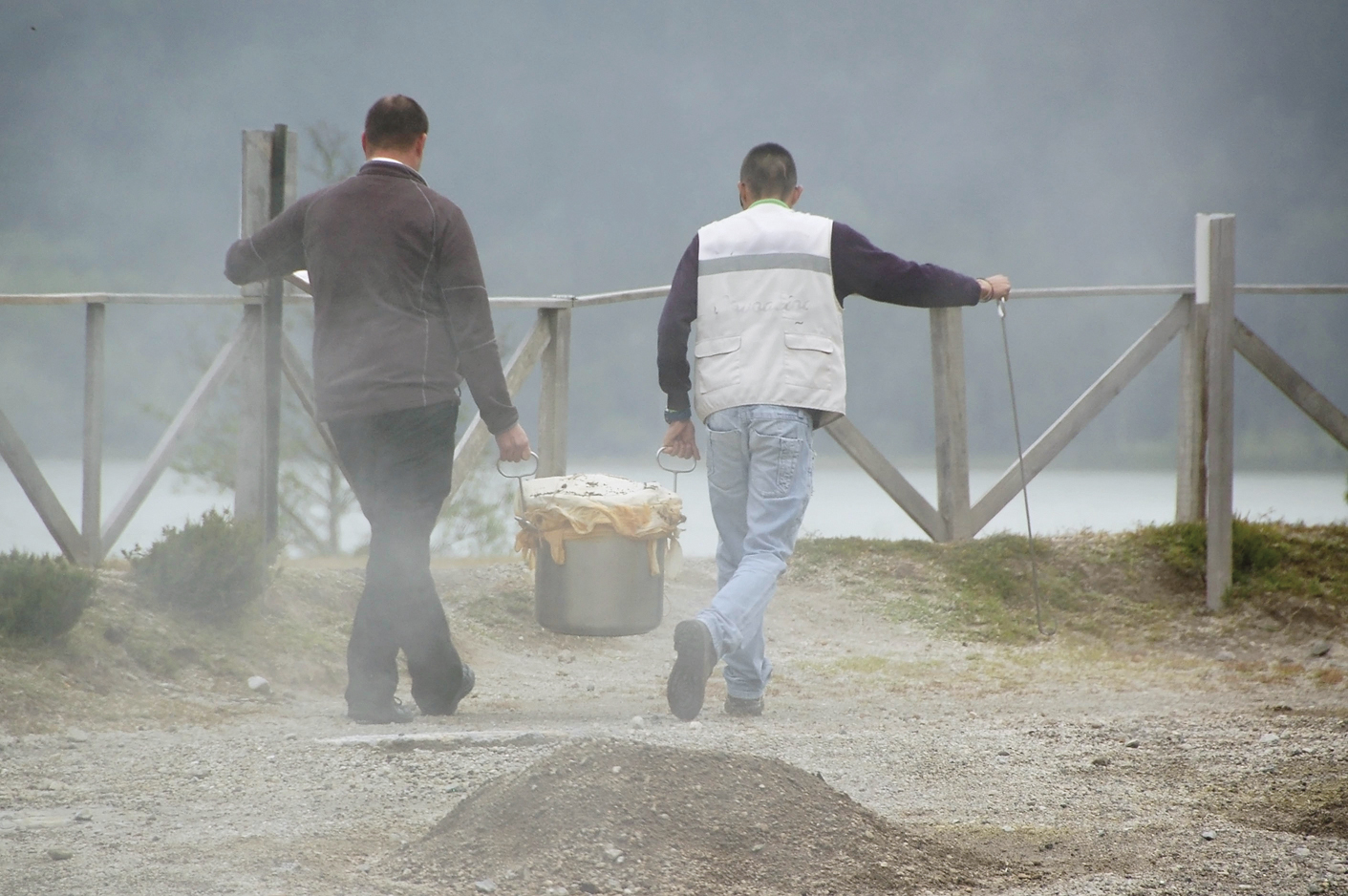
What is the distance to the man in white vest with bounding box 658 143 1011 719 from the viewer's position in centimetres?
362

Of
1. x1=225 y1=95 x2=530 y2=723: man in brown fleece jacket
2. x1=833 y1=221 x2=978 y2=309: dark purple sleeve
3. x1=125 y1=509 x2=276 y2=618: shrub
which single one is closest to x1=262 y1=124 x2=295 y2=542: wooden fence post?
x1=125 y1=509 x2=276 y2=618: shrub

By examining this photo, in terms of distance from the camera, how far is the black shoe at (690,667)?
3.39 metres

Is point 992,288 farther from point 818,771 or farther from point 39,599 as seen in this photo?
point 39,599

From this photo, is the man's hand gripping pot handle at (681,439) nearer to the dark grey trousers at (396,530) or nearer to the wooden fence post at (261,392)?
the dark grey trousers at (396,530)

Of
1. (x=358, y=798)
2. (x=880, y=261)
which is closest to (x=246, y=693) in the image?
(x=358, y=798)

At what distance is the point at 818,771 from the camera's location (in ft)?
10.0

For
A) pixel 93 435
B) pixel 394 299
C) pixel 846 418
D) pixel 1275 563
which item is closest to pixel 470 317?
pixel 394 299

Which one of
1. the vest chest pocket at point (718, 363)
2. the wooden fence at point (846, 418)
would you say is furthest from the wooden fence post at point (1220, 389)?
the vest chest pocket at point (718, 363)

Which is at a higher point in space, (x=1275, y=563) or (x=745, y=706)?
(x=1275, y=563)

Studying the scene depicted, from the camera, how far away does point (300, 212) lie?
3.50 meters

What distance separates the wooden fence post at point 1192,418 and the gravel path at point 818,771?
1.52 m

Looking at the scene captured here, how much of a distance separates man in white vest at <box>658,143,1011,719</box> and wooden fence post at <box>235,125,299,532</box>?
1.73m

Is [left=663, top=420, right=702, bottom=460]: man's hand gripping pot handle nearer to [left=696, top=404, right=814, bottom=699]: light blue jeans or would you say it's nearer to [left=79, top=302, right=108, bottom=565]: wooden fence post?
[left=696, top=404, right=814, bottom=699]: light blue jeans

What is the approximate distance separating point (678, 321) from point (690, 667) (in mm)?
1010
